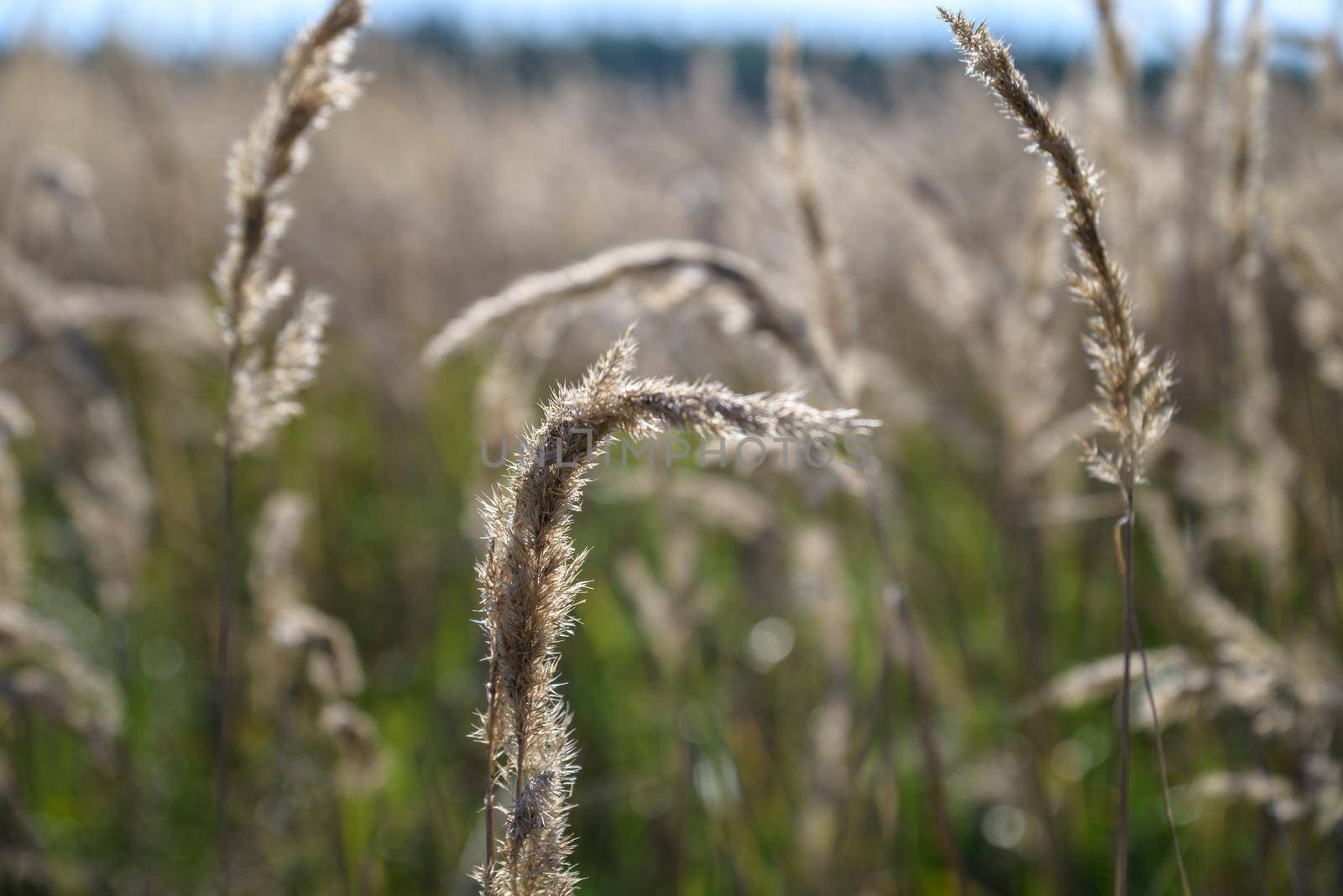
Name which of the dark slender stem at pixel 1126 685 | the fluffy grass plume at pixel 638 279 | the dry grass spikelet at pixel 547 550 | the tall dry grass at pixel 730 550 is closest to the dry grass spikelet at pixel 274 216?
the tall dry grass at pixel 730 550

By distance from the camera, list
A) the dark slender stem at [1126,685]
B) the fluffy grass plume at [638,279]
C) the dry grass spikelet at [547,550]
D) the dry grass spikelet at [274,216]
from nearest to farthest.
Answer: the dry grass spikelet at [547,550] → the dark slender stem at [1126,685] → the dry grass spikelet at [274,216] → the fluffy grass plume at [638,279]

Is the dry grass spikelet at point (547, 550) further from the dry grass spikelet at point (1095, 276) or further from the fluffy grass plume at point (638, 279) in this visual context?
the fluffy grass plume at point (638, 279)

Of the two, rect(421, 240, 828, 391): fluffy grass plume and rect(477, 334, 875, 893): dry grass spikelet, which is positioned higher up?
rect(421, 240, 828, 391): fluffy grass plume

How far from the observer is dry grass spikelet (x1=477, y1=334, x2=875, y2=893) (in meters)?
0.71

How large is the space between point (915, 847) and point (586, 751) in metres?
0.89

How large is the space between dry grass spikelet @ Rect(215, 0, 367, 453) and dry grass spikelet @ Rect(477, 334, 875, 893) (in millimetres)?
464

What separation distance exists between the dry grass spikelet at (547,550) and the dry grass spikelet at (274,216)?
464 millimetres

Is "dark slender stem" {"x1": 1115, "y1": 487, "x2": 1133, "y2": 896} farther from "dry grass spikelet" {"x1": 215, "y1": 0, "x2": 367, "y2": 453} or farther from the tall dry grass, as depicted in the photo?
"dry grass spikelet" {"x1": 215, "y1": 0, "x2": 367, "y2": 453}

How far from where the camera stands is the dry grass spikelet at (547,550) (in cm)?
71

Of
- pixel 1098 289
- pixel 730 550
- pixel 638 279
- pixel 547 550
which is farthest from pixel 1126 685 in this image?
pixel 730 550

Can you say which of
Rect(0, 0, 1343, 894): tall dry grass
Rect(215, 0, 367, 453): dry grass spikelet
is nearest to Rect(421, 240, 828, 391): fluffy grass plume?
Rect(0, 0, 1343, 894): tall dry grass

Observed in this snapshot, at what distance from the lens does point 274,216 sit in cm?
114

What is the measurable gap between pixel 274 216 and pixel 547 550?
2.07 ft

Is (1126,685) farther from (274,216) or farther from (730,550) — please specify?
(730,550)
